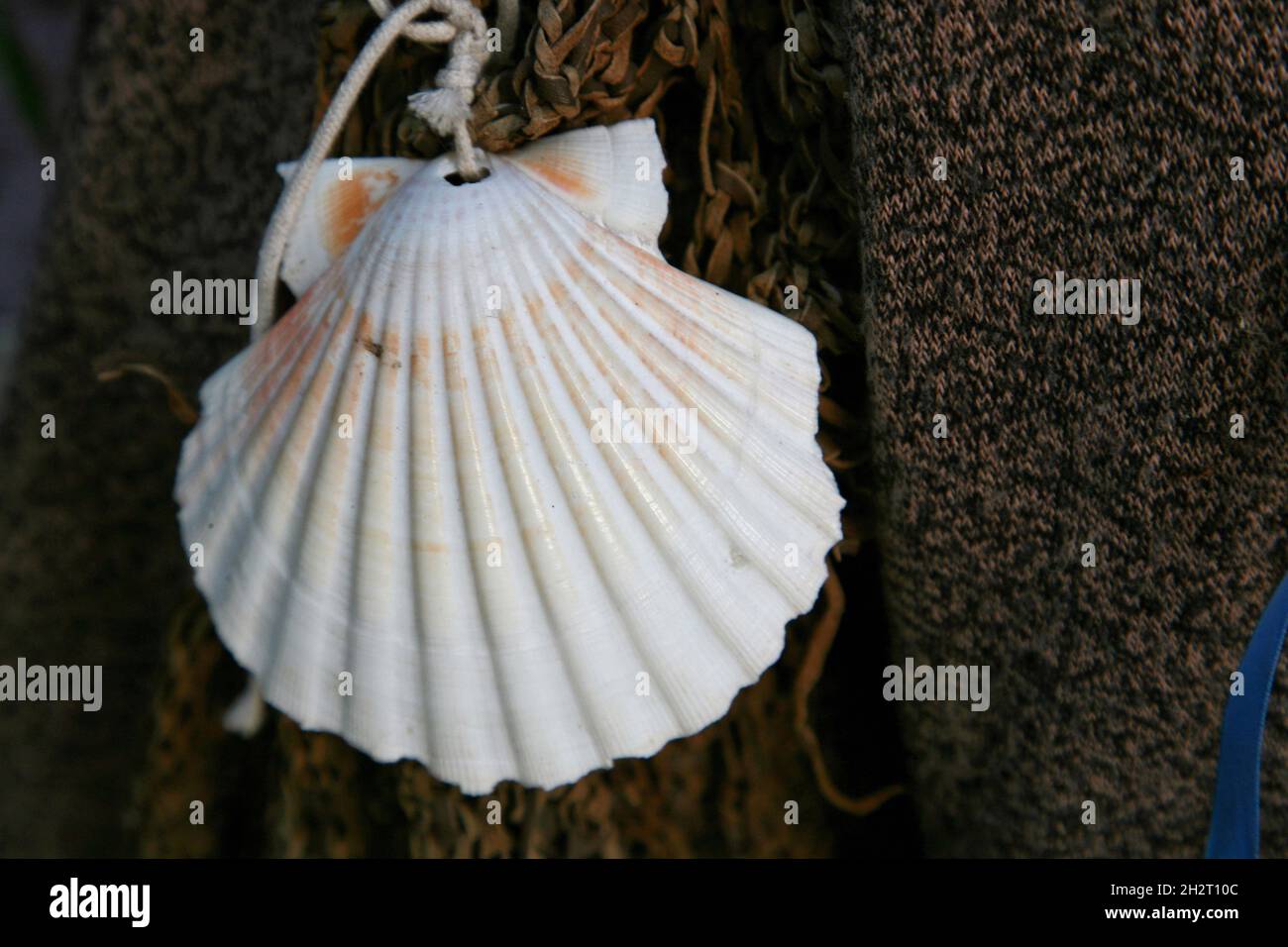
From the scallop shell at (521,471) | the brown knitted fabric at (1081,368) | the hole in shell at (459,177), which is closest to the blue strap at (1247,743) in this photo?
the brown knitted fabric at (1081,368)

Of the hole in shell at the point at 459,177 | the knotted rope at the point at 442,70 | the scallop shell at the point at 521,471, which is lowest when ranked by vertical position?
the scallop shell at the point at 521,471

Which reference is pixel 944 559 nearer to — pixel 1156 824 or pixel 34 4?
pixel 1156 824

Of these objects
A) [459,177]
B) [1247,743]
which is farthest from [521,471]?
[1247,743]

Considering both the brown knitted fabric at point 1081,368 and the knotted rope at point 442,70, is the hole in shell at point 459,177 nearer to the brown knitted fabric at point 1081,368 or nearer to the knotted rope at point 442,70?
the knotted rope at point 442,70

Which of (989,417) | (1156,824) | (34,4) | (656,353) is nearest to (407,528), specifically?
(656,353)

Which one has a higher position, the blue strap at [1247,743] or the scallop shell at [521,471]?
the scallop shell at [521,471]

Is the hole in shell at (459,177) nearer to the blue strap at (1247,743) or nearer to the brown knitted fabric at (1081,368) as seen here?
the brown knitted fabric at (1081,368)
